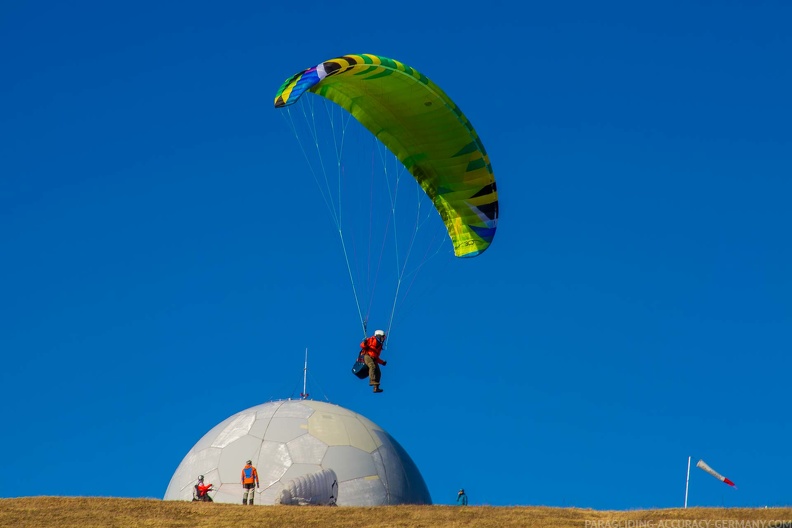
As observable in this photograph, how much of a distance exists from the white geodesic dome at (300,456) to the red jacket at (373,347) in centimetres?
353

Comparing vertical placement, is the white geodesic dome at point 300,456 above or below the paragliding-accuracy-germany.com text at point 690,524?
above

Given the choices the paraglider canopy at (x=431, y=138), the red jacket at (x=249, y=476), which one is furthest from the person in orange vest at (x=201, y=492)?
the paraglider canopy at (x=431, y=138)

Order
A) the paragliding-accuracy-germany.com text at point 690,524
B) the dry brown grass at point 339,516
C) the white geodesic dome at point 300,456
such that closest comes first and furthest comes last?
the paragliding-accuracy-germany.com text at point 690,524 → the dry brown grass at point 339,516 → the white geodesic dome at point 300,456

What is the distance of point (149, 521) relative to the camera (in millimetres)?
29656

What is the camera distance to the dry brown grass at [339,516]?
1146 inches

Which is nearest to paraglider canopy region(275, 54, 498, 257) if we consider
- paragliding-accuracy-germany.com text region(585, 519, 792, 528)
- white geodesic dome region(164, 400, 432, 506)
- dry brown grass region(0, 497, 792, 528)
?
white geodesic dome region(164, 400, 432, 506)

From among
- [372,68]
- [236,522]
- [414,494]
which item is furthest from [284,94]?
[414,494]

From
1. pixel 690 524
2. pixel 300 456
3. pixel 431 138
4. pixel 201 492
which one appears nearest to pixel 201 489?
pixel 201 492

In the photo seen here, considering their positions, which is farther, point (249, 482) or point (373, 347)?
point (373, 347)

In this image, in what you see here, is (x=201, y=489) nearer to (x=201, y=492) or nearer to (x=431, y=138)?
(x=201, y=492)

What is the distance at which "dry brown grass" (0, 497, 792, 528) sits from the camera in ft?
95.5

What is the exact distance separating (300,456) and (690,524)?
10546 millimetres

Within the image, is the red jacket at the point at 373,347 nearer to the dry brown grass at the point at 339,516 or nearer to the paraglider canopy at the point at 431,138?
the dry brown grass at the point at 339,516

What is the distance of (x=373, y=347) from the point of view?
3356 centimetres
